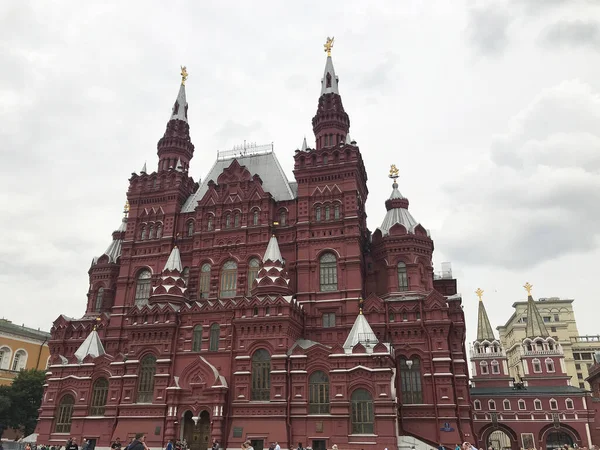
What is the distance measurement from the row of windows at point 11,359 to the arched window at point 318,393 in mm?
46082

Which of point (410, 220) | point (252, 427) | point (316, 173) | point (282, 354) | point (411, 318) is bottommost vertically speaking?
point (252, 427)

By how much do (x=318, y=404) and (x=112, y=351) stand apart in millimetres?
19487

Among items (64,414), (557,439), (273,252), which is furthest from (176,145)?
(557,439)

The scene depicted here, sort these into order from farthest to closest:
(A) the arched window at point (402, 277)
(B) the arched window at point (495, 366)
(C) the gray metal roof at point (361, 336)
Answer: (B) the arched window at point (495, 366) < (A) the arched window at point (402, 277) < (C) the gray metal roof at point (361, 336)

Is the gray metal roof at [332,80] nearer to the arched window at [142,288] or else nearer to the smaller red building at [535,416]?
the arched window at [142,288]

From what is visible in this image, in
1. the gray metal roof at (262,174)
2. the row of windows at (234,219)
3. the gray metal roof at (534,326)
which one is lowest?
the gray metal roof at (534,326)

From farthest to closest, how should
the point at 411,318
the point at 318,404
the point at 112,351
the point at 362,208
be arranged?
the point at 362,208 → the point at 112,351 → the point at 411,318 → the point at 318,404

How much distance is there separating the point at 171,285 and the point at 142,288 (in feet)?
17.6

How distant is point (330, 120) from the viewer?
4728 centimetres

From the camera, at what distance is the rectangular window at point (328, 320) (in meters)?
39.2

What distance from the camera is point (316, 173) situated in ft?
144

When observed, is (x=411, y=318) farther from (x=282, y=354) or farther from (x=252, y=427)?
(x=252, y=427)

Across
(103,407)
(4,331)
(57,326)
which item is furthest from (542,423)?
(4,331)

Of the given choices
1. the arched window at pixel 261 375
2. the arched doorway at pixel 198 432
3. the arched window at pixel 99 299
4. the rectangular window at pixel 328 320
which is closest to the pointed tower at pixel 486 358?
the rectangular window at pixel 328 320
